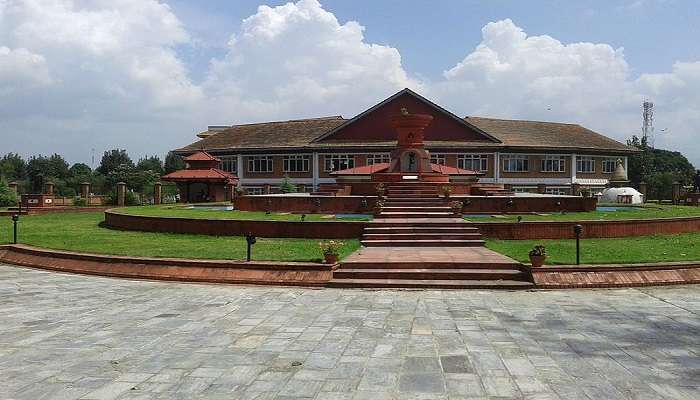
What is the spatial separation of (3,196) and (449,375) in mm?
43954

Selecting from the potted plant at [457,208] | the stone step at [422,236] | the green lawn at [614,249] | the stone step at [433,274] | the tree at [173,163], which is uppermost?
the tree at [173,163]

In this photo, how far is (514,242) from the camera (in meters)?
17.1

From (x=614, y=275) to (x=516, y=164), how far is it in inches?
1617

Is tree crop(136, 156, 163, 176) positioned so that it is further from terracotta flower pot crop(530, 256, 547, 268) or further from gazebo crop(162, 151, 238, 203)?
terracotta flower pot crop(530, 256, 547, 268)

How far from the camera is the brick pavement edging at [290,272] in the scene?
1180 centimetres

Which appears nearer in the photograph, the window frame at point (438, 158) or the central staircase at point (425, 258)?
the central staircase at point (425, 258)

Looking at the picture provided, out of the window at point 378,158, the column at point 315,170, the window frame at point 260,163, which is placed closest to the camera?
the window at point 378,158

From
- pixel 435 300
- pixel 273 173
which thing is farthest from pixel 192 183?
pixel 435 300

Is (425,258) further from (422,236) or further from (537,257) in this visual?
(422,236)

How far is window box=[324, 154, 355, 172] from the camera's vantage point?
5156cm

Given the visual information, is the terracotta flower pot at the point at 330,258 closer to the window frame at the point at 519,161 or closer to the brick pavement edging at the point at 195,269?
the brick pavement edging at the point at 195,269

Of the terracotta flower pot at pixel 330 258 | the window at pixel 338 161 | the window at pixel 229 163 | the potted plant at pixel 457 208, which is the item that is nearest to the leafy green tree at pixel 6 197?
the window at pixel 229 163

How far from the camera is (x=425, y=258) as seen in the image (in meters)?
13.6

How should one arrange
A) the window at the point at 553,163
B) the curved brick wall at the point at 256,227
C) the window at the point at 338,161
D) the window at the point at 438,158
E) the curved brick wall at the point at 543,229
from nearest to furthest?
the curved brick wall at the point at 543,229, the curved brick wall at the point at 256,227, the window at the point at 438,158, the window at the point at 338,161, the window at the point at 553,163
